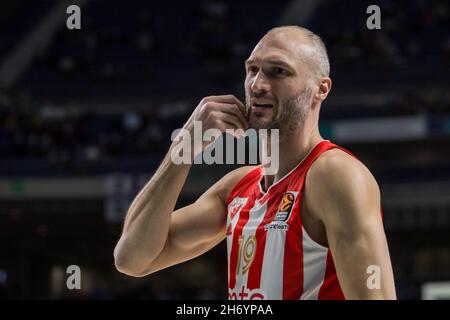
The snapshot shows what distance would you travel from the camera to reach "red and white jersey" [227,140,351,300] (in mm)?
2287

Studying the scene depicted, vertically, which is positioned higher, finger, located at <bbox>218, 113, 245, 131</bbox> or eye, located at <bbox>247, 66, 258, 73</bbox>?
eye, located at <bbox>247, 66, 258, 73</bbox>

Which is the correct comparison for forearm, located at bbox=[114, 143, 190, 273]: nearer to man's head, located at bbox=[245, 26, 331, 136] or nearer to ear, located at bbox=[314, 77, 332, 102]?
man's head, located at bbox=[245, 26, 331, 136]

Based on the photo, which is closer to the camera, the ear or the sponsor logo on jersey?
the sponsor logo on jersey

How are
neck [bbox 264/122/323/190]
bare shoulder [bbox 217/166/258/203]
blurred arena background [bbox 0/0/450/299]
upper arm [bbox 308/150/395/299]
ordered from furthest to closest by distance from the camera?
blurred arena background [bbox 0/0/450/299], bare shoulder [bbox 217/166/258/203], neck [bbox 264/122/323/190], upper arm [bbox 308/150/395/299]

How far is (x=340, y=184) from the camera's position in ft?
7.10

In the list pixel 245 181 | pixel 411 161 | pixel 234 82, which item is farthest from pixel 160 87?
pixel 245 181

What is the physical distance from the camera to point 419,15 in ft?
58.0

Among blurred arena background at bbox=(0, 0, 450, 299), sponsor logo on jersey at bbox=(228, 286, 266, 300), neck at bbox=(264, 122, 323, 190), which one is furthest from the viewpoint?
blurred arena background at bbox=(0, 0, 450, 299)

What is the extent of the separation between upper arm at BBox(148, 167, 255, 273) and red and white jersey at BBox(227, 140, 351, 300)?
21 centimetres

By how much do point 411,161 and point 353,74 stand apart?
2.27 metres

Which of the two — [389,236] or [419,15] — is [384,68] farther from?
[389,236]

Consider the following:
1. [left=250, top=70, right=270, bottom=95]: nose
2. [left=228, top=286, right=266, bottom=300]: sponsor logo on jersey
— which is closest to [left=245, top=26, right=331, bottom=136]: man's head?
[left=250, top=70, right=270, bottom=95]: nose

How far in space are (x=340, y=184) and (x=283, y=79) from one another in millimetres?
439

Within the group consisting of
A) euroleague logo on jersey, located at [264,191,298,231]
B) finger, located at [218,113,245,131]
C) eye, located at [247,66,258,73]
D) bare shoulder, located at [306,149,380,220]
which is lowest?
euroleague logo on jersey, located at [264,191,298,231]
